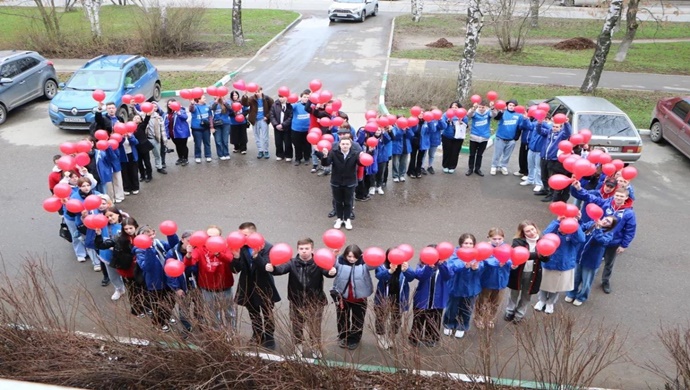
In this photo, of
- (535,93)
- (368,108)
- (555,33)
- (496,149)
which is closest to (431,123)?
(496,149)

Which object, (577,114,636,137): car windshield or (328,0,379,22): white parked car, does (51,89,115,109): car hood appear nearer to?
(577,114,636,137): car windshield

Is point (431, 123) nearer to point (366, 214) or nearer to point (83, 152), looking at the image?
point (366, 214)

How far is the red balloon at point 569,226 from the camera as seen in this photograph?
19.3ft

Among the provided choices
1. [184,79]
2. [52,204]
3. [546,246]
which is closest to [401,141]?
[546,246]

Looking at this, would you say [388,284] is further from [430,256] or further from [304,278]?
[304,278]

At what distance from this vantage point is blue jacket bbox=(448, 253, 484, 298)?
5.79 meters

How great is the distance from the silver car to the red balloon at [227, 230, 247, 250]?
11.0 m

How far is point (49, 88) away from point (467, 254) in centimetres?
1444

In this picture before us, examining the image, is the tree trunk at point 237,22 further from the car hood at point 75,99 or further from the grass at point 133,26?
the car hood at point 75,99

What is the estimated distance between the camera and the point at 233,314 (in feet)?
18.0

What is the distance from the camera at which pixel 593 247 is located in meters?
6.53

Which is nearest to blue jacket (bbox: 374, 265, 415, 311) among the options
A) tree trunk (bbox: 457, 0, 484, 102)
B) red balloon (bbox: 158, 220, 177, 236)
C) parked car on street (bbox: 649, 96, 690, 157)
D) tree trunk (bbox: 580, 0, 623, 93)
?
red balloon (bbox: 158, 220, 177, 236)

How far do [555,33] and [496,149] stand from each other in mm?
19383

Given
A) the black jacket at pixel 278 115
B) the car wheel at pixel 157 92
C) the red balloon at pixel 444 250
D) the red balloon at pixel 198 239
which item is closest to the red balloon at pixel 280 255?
the red balloon at pixel 198 239
